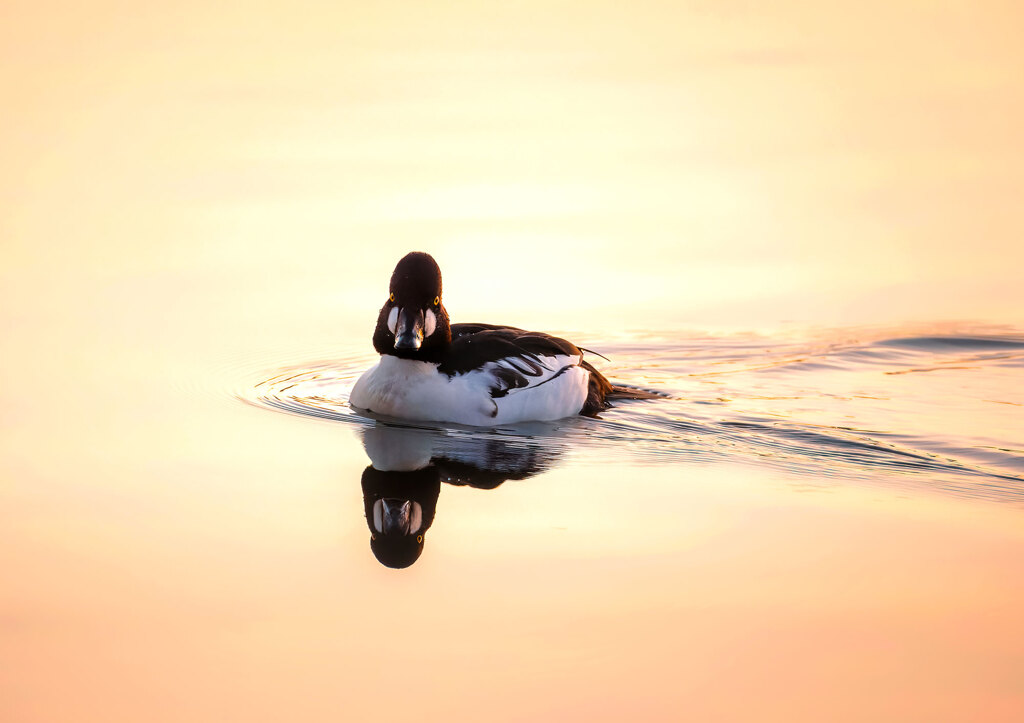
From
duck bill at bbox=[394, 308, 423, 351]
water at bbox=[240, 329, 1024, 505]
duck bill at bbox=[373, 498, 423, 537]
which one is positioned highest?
duck bill at bbox=[394, 308, 423, 351]

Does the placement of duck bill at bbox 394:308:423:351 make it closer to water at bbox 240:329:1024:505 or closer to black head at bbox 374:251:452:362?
black head at bbox 374:251:452:362

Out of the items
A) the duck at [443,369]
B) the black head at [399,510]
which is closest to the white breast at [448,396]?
the duck at [443,369]

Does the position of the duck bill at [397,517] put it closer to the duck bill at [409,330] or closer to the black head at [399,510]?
the black head at [399,510]

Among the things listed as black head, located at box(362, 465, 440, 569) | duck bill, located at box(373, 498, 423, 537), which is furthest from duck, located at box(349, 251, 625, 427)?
duck bill, located at box(373, 498, 423, 537)

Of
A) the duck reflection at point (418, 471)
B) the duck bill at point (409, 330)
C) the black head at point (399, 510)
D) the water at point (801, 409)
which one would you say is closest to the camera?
the black head at point (399, 510)

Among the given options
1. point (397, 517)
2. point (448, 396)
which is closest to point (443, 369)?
point (448, 396)

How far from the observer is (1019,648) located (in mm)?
5848

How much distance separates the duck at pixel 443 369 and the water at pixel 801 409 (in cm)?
16

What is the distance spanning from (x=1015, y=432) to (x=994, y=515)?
7.13 feet

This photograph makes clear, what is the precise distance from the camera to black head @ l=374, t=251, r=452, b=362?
9.67 m

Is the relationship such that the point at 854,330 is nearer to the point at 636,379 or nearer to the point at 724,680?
the point at 636,379

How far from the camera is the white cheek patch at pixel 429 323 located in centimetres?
979

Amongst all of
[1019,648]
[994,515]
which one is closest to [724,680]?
[1019,648]

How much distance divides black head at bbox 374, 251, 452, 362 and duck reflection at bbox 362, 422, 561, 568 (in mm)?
626
